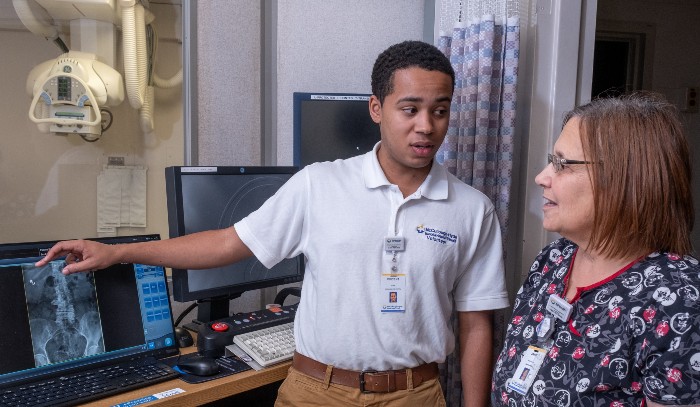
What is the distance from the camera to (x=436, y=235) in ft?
Answer: 4.51

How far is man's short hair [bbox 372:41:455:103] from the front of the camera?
4.47ft

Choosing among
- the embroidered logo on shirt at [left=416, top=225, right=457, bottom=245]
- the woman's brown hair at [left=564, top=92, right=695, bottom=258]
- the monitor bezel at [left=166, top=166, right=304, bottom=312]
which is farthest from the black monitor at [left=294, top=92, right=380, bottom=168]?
the woman's brown hair at [left=564, top=92, right=695, bottom=258]

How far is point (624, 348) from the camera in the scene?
1.00 metres

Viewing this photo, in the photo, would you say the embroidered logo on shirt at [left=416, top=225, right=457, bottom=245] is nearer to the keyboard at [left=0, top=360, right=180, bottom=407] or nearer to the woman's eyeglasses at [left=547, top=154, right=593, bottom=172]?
the woman's eyeglasses at [left=547, top=154, right=593, bottom=172]

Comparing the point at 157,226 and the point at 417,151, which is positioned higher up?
the point at 417,151

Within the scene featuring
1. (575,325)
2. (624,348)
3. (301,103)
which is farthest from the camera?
(301,103)

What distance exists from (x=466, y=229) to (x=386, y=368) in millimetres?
382

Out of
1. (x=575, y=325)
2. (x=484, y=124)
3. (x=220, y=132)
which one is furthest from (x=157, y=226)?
(x=575, y=325)

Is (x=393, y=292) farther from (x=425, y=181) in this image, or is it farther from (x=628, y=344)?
(x=628, y=344)

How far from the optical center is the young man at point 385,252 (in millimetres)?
1344

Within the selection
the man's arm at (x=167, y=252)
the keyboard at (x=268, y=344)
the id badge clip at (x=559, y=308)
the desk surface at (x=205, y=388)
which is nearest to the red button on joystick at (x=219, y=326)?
the keyboard at (x=268, y=344)

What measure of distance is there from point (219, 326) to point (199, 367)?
0.20 m

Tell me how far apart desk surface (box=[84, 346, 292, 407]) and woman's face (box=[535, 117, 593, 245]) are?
→ 0.83 metres

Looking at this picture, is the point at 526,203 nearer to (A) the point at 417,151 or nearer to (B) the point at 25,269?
(A) the point at 417,151
